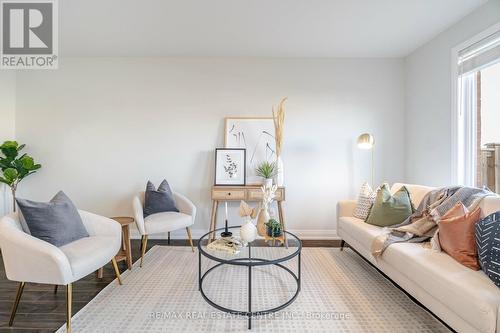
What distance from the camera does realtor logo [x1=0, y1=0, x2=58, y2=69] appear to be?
2.29m

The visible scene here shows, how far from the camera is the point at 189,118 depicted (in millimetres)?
3383

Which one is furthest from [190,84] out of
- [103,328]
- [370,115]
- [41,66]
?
[103,328]

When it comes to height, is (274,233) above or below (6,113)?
below

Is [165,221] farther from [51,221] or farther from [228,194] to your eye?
[51,221]

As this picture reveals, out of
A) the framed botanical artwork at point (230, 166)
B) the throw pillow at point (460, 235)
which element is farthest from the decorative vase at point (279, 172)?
the throw pillow at point (460, 235)

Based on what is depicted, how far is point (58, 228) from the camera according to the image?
175 centimetres

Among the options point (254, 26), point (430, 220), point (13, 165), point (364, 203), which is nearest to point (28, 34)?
point (13, 165)

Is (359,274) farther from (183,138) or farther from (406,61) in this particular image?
(406,61)

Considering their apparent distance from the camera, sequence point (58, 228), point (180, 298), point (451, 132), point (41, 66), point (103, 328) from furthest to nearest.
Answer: point (41, 66) → point (451, 132) → point (180, 298) → point (58, 228) → point (103, 328)

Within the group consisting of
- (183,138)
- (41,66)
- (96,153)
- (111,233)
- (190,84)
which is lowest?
(111,233)

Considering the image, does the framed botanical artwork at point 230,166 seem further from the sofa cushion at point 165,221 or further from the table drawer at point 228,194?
the sofa cushion at point 165,221

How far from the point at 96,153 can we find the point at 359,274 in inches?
141

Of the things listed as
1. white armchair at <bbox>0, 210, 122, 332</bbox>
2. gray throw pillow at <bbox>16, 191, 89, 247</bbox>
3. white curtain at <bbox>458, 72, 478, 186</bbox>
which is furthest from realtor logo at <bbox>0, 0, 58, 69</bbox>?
white curtain at <bbox>458, 72, 478, 186</bbox>

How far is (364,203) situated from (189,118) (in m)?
2.47
